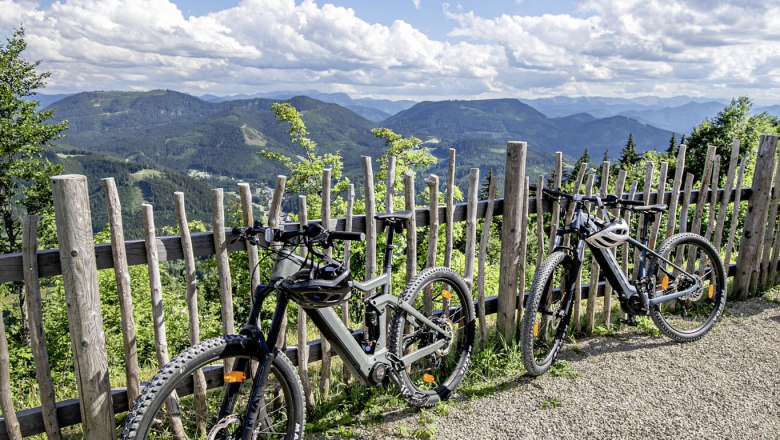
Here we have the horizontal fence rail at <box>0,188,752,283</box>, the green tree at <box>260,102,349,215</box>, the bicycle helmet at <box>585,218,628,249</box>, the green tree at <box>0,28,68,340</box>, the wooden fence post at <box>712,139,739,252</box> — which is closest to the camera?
the horizontal fence rail at <box>0,188,752,283</box>

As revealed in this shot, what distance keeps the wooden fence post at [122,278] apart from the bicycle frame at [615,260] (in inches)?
142

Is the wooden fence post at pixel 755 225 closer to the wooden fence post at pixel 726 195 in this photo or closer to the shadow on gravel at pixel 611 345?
the wooden fence post at pixel 726 195

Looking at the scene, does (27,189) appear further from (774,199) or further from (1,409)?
(774,199)

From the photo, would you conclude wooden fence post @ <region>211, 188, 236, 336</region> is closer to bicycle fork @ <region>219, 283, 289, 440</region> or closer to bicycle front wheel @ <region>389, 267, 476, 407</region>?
bicycle fork @ <region>219, 283, 289, 440</region>

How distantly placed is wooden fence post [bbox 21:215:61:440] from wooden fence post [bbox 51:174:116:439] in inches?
6.2

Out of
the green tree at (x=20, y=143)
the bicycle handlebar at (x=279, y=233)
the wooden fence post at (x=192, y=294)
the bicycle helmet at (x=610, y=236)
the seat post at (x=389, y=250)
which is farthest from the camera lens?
the green tree at (x=20, y=143)

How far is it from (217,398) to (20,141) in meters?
27.0

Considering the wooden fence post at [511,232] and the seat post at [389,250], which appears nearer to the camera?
the seat post at [389,250]

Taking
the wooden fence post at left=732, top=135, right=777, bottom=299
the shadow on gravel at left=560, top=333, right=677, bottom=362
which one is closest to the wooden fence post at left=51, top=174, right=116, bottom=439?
the shadow on gravel at left=560, top=333, right=677, bottom=362

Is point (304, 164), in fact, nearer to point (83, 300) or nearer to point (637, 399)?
point (637, 399)

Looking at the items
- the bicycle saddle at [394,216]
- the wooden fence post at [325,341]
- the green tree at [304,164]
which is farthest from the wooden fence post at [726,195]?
the green tree at [304,164]

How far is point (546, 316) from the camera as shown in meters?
5.14

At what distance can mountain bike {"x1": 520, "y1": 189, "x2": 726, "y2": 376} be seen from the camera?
4688 millimetres

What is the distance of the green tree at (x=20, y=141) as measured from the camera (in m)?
24.5
